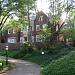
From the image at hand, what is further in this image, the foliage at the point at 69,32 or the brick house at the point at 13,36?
the brick house at the point at 13,36

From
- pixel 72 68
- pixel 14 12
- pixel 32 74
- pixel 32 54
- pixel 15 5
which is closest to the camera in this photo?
pixel 72 68

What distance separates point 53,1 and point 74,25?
11.6 meters

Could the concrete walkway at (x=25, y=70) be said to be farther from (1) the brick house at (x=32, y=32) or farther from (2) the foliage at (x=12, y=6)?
(1) the brick house at (x=32, y=32)

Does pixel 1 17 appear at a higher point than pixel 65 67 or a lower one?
higher

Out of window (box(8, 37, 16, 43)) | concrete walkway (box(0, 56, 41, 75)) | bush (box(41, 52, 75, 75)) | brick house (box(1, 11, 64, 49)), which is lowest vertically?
concrete walkway (box(0, 56, 41, 75))

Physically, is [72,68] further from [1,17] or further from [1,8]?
A: [1,17]

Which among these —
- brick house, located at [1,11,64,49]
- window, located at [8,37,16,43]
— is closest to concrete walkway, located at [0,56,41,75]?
brick house, located at [1,11,64,49]

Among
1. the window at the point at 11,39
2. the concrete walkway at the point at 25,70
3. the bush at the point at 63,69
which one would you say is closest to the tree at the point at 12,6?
the concrete walkway at the point at 25,70

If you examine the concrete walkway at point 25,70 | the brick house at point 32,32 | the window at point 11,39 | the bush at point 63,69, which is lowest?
the concrete walkway at point 25,70

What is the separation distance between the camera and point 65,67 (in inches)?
663

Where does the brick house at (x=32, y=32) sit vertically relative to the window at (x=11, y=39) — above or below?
above

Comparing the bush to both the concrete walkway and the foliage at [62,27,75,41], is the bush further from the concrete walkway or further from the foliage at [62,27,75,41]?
the foliage at [62,27,75,41]

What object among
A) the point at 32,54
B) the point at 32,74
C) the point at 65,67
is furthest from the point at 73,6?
the point at 65,67

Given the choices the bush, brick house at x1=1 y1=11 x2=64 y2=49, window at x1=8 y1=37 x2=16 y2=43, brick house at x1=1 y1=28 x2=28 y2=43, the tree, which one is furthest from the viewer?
window at x1=8 y1=37 x2=16 y2=43
